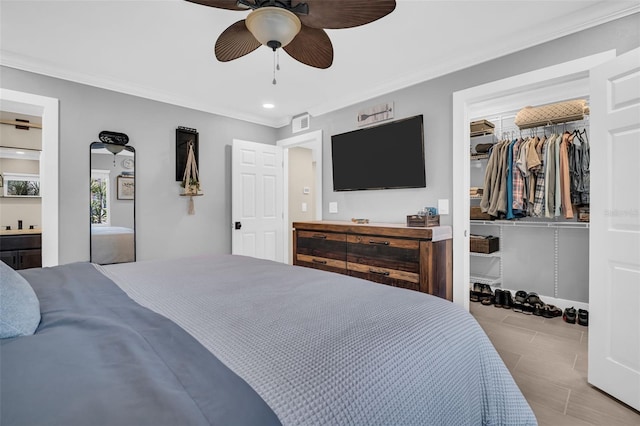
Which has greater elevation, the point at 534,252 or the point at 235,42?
the point at 235,42

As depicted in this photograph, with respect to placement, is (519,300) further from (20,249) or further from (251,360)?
(20,249)

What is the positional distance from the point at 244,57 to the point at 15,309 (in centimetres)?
251

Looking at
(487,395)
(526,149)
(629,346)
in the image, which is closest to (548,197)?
(526,149)

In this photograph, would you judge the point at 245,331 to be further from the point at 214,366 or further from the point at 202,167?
the point at 202,167

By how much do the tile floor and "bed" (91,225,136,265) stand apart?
362cm

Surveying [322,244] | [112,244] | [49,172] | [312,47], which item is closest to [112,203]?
[112,244]

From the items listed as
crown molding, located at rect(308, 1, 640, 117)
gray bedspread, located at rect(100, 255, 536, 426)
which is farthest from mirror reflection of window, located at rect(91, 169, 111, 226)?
crown molding, located at rect(308, 1, 640, 117)

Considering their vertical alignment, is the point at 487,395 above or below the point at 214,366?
below

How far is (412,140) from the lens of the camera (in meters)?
3.19

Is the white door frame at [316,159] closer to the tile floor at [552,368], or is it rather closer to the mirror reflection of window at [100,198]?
the mirror reflection of window at [100,198]

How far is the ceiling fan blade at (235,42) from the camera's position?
1823 millimetres

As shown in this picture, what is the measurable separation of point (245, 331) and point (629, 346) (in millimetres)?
2151

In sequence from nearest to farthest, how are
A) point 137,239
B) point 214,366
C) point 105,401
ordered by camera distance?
point 105,401, point 214,366, point 137,239

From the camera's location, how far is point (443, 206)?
118 inches
